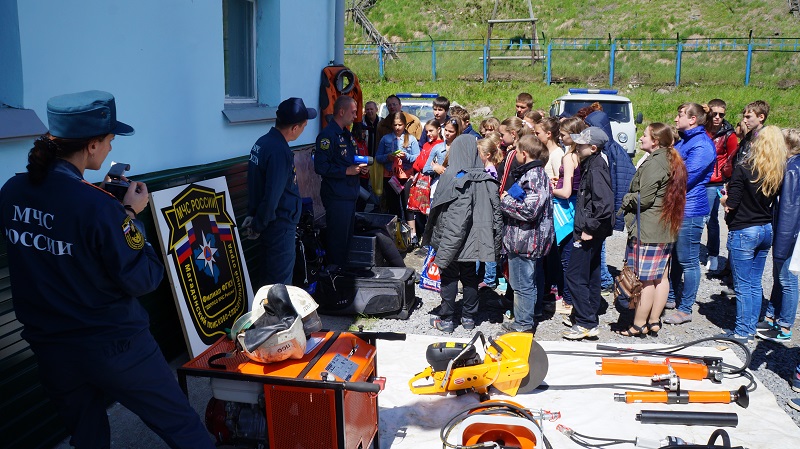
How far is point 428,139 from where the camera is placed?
8391 millimetres

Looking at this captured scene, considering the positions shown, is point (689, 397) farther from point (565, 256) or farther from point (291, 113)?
point (291, 113)

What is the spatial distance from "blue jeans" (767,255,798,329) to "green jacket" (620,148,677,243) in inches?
39.7

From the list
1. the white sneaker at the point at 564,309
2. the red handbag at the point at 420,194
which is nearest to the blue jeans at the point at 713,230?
the white sneaker at the point at 564,309

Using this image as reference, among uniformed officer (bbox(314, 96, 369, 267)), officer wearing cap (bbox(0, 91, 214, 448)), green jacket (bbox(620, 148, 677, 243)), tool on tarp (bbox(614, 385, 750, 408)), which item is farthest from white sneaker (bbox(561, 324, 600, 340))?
officer wearing cap (bbox(0, 91, 214, 448))

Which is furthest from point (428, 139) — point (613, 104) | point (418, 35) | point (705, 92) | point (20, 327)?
point (418, 35)

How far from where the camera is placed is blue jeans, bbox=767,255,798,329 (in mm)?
5448

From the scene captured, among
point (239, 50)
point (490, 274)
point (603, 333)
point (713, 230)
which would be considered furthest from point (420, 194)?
point (713, 230)

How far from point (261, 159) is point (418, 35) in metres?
26.7

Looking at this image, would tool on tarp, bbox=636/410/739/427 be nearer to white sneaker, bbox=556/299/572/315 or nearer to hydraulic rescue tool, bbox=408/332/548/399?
hydraulic rescue tool, bbox=408/332/548/399

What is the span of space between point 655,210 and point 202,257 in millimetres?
3653

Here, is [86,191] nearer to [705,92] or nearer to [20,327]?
[20,327]

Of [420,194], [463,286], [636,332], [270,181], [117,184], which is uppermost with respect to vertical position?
[117,184]

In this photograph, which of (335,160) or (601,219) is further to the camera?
(335,160)

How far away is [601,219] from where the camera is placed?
5.26 metres
